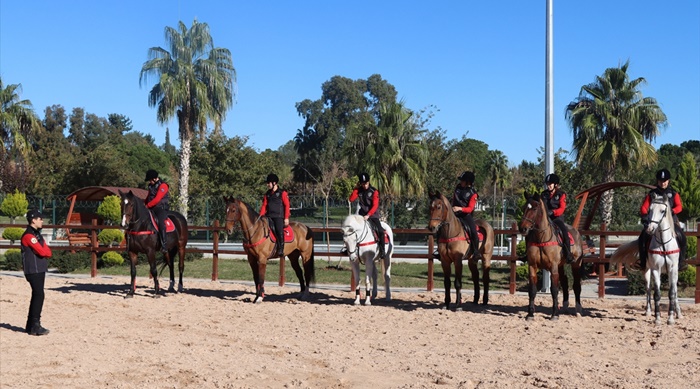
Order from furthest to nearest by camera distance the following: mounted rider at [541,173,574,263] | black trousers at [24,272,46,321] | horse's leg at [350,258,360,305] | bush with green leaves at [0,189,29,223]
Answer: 1. bush with green leaves at [0,189,29,223]
2. horse's leg at [350,258,360,305]
3. mounted rider at [541,173,574,263]
4. black trousers at [24,272,46,321]

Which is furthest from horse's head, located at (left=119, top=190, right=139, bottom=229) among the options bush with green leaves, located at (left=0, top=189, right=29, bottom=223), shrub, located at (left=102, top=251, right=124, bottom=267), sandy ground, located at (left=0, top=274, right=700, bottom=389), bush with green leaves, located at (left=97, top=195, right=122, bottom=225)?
bush with green leaves, located at (left=0, top=189, right=29, bottom=223)

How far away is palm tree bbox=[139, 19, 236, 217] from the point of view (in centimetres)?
3609

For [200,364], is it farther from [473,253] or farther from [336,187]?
[336,187]

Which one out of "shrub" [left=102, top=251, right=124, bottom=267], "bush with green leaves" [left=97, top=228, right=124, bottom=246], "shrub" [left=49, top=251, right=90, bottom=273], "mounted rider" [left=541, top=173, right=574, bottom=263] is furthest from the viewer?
"bush with green leaves" [left=97, top=228, right=124, bottom=246]

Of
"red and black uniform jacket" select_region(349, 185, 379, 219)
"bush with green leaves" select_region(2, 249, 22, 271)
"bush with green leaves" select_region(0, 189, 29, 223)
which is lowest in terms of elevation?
"bush with green leaves" select_region(2, 249, 22, 271)

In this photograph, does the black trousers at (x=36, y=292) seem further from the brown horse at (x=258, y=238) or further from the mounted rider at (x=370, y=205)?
the mounted rider at (x=370, y=205)

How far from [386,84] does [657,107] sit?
56599mm

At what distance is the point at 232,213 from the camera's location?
14.2m

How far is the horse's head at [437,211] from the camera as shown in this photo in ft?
42.2

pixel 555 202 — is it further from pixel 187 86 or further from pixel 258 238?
pixel 187 86

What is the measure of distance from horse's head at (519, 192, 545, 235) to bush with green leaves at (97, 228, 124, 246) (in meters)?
16.0

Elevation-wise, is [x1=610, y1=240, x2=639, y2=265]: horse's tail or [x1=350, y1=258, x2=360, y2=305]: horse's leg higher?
[x1=610, y1=240, x2=639, y2=265]: horse's tail

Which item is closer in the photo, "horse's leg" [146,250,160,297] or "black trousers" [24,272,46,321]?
"black trousers" [24,272,46,321]

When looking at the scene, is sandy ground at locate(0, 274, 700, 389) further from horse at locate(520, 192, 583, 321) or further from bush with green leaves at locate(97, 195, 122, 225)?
bush with green leaves at locate(97, 195, 122, 225)
